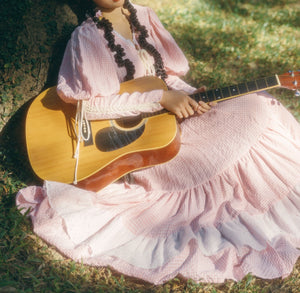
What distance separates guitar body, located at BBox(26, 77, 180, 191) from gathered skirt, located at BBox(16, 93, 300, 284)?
0.39ft

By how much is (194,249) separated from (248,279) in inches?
13.7

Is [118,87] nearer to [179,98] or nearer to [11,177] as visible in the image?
[179,98]

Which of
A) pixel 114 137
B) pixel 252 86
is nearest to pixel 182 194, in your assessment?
pixel 114 137

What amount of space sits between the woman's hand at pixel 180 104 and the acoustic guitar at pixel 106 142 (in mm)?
49

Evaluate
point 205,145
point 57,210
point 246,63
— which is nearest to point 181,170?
point 205,145

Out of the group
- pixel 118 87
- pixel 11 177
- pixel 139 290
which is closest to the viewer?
pixel 139 290

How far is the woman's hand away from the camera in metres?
2.14

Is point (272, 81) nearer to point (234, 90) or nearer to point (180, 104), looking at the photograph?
point (234, 90)

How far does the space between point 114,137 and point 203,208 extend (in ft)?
2.43

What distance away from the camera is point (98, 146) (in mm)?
2152

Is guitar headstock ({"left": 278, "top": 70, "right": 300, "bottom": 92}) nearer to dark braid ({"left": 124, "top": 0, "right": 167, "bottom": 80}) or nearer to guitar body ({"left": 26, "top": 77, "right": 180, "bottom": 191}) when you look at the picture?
guitar body ({"left": 26, "top": 77, "right": 180, "bottom": 191})

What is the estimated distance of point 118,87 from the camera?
2.15m

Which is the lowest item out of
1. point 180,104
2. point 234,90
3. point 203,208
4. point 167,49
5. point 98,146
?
point 203,208

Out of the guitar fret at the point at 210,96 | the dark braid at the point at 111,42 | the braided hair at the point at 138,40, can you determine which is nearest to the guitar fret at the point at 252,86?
the guitar fret at the point at 210,96
